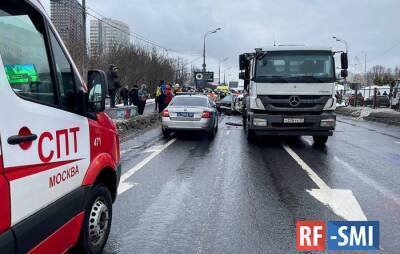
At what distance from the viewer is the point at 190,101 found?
14.7m

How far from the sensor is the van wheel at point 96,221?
374cm

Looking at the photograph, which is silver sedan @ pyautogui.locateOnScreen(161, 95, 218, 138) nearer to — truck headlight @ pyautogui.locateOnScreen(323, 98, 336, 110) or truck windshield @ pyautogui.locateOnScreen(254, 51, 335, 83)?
truck windshield @ pyautogui.locateOnScreen(254, 51, 335, 83)

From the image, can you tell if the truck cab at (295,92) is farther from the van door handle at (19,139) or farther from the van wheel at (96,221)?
the van door handle at (19,139)

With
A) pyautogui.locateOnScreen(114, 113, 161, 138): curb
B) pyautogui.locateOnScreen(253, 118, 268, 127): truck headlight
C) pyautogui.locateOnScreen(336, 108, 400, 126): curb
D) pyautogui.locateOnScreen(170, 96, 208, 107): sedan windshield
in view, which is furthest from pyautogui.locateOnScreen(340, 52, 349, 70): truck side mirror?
pyautogui.locateOnScreen(336, 108, 400, 126): curb

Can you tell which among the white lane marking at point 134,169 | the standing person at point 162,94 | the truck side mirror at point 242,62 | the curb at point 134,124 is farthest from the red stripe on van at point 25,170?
the standing person at point 162,94

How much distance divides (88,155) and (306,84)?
9.20m

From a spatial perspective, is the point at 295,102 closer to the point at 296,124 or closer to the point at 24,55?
the point at 296,124

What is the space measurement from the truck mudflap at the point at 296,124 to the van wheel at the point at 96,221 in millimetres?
8263

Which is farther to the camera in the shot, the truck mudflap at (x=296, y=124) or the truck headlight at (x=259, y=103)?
the truck headlight at (x=259, y=103)

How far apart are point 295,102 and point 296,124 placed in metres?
0.62

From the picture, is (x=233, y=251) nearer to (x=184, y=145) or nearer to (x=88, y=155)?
(x=88, y=155)

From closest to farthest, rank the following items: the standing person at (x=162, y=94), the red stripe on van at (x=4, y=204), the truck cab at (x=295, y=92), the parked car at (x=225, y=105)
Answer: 1. the red stripe on van at (x=4, y=204)
2. the truck cab at (x=295, y=92)
3. the standing person at (x=162, y=94)
4. the parked car at (x=225, y=105)

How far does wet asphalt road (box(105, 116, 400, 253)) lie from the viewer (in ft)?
15.0

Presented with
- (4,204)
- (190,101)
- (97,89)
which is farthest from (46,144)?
(190,101)
